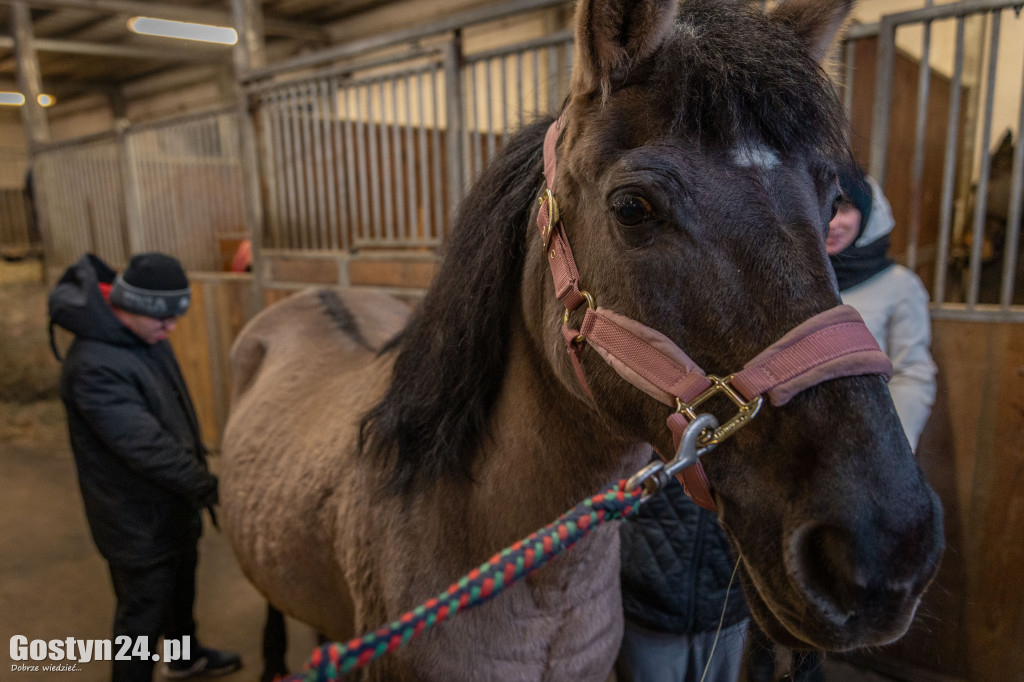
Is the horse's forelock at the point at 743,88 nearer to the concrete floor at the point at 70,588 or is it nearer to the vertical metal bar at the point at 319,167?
the concrete floor at the point at 70,588

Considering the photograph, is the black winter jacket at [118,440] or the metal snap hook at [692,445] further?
the black winter jacket at [118,440]

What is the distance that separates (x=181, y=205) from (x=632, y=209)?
5.76 m

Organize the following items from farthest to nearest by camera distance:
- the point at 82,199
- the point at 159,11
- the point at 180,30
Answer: the point at 180,30
the point at 159,11
the point at 82,199

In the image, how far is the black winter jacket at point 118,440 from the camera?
7.16ft

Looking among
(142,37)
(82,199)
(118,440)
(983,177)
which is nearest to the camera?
(983,177)

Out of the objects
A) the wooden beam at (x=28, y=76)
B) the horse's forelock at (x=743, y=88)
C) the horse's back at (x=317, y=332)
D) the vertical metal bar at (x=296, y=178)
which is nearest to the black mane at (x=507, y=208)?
the horse's forelock at (x=743, y=88)

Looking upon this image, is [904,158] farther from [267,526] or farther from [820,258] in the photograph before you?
[267,526]

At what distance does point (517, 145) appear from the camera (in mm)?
1311

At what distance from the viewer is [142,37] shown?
1139 centimetres

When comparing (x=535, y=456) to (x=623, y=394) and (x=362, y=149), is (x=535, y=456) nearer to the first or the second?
(x=623, y=394)

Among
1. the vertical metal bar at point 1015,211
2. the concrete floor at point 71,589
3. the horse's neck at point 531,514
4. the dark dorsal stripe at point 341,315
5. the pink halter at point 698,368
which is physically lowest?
the concrete floor at point 71,589

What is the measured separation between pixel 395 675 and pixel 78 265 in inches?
85.7

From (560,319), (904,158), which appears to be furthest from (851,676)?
(904,158)

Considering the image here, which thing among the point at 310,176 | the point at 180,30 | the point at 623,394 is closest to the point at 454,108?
the point at 310,176
